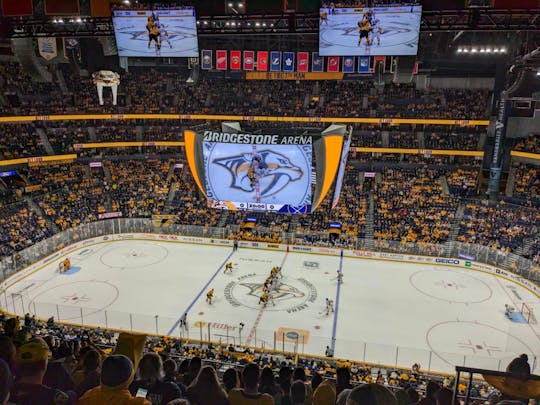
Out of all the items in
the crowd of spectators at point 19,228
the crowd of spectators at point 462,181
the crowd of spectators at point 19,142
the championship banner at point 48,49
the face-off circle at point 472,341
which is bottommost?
the face-off circle at point 472,341

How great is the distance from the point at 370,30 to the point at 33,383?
14.6 metres

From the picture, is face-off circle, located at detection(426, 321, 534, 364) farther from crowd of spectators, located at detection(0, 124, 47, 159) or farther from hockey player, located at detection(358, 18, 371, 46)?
crowd of spectators, located at detection(0, 124, 47, 159)

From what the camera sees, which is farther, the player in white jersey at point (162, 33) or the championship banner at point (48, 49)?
the championship banner at point (48, 49)

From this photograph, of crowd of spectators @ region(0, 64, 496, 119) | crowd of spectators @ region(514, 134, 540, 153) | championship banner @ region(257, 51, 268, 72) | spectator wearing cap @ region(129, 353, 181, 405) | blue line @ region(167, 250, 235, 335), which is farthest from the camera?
crowd of spectators @ region(0, 64, 496, 119)

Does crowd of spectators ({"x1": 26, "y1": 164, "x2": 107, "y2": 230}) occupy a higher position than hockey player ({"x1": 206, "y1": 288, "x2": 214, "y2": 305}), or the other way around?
crowd of spectators ({"x1": 26, "y1": 164, "x2": 107, "y2": 230})

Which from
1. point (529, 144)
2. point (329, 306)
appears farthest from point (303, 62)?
point (529, 144)

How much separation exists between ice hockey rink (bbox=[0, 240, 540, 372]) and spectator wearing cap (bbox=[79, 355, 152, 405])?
12.6 m

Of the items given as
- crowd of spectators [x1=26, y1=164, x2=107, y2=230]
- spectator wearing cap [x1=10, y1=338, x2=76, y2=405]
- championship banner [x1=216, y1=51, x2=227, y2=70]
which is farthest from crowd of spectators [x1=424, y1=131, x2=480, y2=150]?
spectator wearing cap [x1=10, y1=338, x2=76, y2=405]

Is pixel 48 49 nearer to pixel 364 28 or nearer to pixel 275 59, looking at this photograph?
pixel 275 59

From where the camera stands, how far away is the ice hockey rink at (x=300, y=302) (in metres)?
17.4

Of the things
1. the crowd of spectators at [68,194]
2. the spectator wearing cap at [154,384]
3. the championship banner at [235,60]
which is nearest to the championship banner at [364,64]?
the championship banner at [235,60]

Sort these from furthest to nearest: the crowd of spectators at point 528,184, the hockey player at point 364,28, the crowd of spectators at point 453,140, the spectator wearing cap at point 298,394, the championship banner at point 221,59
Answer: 1. the crowd of spectators at point 453,140
2. the crowd of spectators at point 528,184
3. the championship banner at point 221,59
4. the hockey player at point 364,28
5. the spectator wearing cap at point 298,394

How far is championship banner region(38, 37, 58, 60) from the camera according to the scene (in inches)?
761

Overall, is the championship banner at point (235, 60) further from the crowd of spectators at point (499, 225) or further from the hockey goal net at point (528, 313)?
the hockey goal net at point (528, 313)
